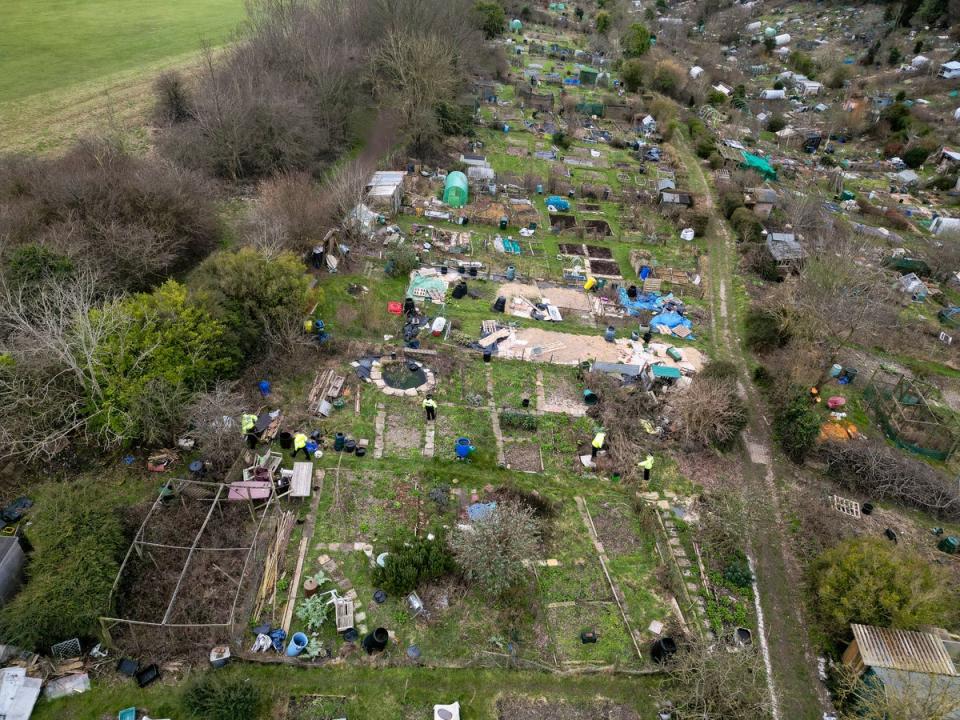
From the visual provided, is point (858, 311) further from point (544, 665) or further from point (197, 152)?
point (197, 152)

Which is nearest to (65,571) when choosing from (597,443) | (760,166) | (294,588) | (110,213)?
(294,588)

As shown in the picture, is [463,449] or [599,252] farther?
[599,252]

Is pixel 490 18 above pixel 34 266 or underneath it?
above

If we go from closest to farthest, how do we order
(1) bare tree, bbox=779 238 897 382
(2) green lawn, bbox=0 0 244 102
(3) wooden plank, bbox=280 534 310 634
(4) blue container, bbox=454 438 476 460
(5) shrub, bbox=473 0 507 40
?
(3) wooden plank, bbox=280 534 310 634 → (4) blue container, bbox=454 438 476 460 → (1) bare tree, bbox=779 238 897 382 → (2) green lawn, bbox=0 0 244 102 → (5) shrub, bbox=473 0 507 40

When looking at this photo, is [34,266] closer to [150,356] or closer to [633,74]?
[150,356]

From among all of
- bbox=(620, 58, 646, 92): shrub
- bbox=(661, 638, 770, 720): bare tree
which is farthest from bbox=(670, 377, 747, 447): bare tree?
bbox=(620, 58, 646, 92): shrub

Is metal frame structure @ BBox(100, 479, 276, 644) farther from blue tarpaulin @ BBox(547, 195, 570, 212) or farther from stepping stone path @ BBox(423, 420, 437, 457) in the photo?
blue tarpaulin @ BBox(547, 195, 570, 212)
